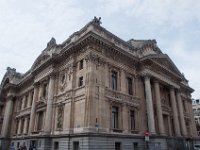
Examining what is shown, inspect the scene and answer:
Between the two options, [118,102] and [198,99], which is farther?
[198,99]

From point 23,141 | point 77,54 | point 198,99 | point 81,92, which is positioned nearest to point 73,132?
point 81,92

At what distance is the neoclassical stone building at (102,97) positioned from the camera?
18844 millimetres

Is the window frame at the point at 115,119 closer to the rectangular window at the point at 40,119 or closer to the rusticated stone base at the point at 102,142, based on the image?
the rusticated stone base at the point at 102,142

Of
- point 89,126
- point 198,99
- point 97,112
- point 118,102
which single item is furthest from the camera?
point 198,99

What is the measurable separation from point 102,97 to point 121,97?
3201 mm

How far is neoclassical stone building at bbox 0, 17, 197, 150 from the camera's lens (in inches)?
742

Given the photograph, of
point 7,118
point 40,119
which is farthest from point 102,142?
point 7,118

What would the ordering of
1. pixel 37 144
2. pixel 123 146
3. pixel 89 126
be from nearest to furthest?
pixel 89 126
pixel 123 146
pixel 37 144

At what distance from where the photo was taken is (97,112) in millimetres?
18469

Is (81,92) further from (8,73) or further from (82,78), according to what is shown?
(8,73)

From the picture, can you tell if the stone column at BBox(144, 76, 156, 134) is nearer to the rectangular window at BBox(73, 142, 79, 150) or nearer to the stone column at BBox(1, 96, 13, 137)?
the rectangular window at BBox(73, 142, 79, 150)

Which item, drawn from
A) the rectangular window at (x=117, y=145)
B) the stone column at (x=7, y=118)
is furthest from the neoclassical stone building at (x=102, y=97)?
the stone column at (x=7, y=118)

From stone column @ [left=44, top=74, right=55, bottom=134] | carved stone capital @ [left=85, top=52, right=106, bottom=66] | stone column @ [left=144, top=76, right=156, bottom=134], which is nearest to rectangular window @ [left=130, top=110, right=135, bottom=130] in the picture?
stone column @ [left=144, top=76, right=156, bottom=134]

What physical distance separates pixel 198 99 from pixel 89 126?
2547 inches
